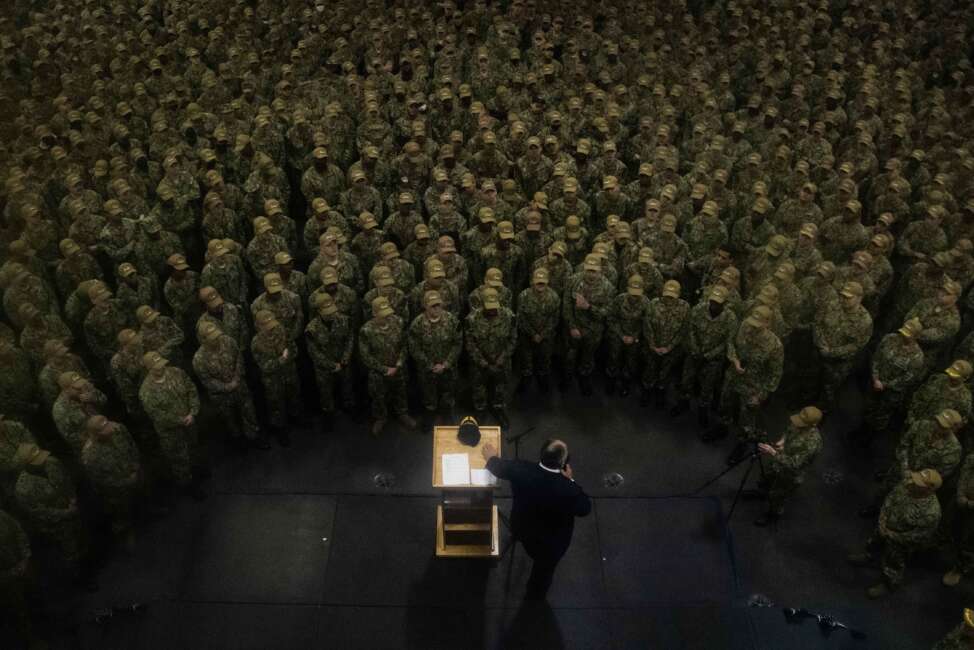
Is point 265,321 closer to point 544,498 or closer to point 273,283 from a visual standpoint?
point 273,283

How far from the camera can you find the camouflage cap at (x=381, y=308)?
8.29 m

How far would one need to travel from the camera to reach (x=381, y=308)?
829 centimetres

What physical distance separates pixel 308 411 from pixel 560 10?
34.4ft

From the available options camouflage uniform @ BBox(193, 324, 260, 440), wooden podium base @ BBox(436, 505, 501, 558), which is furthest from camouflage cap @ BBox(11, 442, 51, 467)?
wooden podium base @ BBox(436, 505, 501, 558)

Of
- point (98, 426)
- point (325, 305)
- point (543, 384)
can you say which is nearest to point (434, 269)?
point (325, 305)

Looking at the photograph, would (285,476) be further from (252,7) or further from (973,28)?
(973,28)

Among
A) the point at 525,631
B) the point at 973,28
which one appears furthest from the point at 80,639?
the point at 973,28

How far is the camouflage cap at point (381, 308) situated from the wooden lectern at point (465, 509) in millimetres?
1403

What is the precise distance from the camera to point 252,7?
16609 mm

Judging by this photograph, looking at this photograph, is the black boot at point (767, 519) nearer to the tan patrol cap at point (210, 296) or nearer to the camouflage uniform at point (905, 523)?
the camouflage uniform at point (905, 523)

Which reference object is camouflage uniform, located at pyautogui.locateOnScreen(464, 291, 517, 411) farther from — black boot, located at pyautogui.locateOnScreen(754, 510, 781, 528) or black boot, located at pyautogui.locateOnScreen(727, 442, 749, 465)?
black boot, located at pyautogui.locateOnScreen(754, 510, 781, 528)

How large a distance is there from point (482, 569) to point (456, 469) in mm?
1624

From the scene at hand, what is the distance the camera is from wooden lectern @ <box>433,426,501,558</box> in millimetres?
7109

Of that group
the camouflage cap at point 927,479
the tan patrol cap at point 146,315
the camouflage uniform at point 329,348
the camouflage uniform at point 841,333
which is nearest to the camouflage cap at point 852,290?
the camouflage uniform at point 841,333
